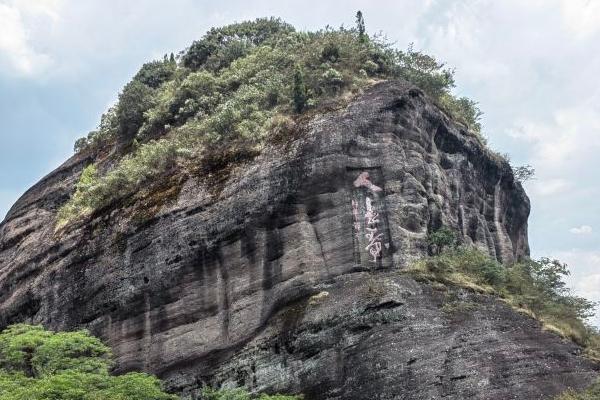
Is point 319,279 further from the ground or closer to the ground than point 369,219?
closer to the ground

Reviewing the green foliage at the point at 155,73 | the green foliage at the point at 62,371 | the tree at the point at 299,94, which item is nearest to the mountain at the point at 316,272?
the tree at the point at 299,94

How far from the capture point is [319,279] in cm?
2384

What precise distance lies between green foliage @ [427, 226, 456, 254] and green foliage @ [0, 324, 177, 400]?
965 centimetres

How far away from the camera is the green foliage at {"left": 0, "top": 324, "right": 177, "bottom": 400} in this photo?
19547mm

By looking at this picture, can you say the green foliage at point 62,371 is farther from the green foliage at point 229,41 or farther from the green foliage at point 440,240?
the green foliage at point 229,41

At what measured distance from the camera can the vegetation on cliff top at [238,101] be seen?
29141 mm

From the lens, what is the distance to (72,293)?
96.0 feet

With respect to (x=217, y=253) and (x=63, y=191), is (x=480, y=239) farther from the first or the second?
(x=63, y=191)

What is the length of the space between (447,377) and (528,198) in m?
19.2

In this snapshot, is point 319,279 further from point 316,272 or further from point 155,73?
point 155,73

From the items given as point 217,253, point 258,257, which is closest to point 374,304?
point 258,257

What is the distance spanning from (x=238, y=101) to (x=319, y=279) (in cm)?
1052

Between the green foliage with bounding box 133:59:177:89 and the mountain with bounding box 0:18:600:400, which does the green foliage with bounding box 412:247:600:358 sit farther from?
the green foliage with bounding box 133:59:177:89

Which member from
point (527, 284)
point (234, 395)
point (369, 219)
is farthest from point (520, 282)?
point (234, 395)
